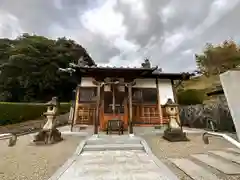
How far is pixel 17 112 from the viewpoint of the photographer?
1416 centimetres

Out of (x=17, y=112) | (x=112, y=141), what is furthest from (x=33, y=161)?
(x=17, y=112)

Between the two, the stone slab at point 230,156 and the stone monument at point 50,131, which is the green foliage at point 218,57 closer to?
the stone slab at point 230,156

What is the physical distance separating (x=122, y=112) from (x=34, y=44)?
63.9ft

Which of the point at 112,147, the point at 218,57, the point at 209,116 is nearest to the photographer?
the point at 112,147

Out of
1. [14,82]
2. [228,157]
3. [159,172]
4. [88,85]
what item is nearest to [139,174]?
[159,172]

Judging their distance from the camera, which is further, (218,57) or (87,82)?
(218,57)

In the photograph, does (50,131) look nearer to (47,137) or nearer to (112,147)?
(47,137)

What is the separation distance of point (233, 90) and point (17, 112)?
1592cm

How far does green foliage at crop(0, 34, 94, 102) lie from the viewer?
20.5m

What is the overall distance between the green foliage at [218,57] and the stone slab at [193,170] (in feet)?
67.7

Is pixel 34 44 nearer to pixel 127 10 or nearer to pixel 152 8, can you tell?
pixel 127 10

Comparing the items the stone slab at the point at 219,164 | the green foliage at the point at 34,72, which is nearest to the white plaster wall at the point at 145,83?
the stone slab at the point at 219,164

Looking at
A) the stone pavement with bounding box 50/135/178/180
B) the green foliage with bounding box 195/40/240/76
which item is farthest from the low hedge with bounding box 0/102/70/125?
the green foliage with bounding box 195/40/240/76

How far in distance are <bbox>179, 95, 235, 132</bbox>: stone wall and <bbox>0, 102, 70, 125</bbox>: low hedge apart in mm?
12145
